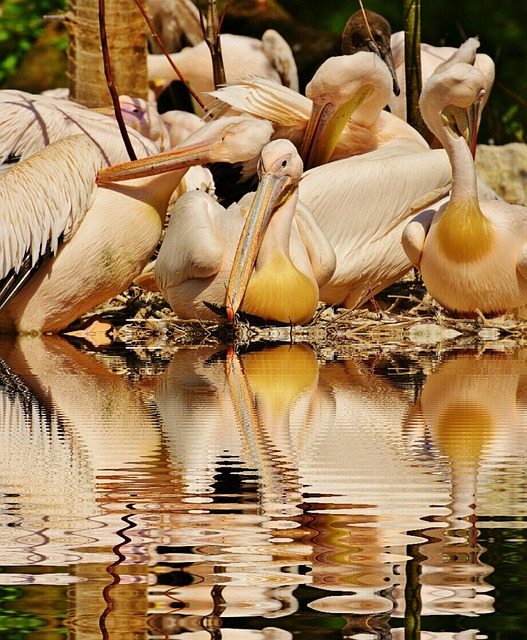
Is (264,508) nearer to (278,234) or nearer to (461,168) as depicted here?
(278,234)

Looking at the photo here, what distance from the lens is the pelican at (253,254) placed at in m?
5.12

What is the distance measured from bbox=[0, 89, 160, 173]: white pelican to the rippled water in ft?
7.84

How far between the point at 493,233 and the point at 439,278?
29 centimetres

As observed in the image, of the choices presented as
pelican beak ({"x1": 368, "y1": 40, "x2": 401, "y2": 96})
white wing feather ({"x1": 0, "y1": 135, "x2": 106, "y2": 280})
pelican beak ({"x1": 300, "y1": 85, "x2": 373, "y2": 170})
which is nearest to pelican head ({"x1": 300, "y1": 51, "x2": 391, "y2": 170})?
pelican beak ({"x1": 300, "y1": 85, "x2": 373, "y2": 170})

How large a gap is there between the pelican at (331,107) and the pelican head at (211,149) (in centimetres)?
34

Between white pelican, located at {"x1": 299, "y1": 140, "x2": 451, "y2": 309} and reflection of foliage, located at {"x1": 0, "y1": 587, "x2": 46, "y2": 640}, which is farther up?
white pelican, located at {"x1": 299, "y1": 140, "x2": 451, "y2": 309}

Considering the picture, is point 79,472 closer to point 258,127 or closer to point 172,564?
point 172,564

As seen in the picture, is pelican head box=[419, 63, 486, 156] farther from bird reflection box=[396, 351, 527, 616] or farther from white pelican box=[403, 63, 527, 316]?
bird reflection box=[396, 351, 527, 616]

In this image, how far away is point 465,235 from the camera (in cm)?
527

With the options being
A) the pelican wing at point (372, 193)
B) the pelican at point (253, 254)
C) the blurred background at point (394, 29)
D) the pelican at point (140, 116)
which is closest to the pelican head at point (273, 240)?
the pelican at point (253, 254)

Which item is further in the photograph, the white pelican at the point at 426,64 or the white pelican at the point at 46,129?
the white pelican at the point at 426,64

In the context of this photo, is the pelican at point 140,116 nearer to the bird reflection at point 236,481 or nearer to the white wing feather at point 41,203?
the white wing feather at point 41,203

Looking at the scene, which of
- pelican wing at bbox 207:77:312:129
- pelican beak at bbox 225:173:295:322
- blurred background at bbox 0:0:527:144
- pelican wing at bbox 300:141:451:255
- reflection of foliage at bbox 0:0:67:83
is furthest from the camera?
reflection of foliage at bbox 0:0:67:83

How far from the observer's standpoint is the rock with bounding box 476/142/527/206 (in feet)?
29.3
